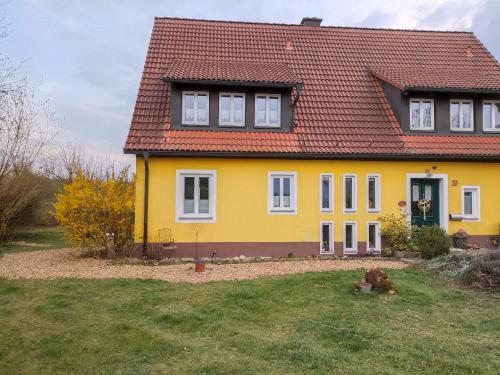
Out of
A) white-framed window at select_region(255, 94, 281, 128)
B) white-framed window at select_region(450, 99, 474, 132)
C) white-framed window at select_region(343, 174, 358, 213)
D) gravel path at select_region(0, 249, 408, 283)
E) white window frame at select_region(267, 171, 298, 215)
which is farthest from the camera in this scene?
white-framed window at select_region(450, 99, 474, 132)

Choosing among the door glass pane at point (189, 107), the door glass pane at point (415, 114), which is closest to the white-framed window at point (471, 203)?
the door glass pane at point (415, 114)

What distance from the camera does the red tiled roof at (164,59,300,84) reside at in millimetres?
13977

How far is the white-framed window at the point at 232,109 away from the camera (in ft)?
47.9

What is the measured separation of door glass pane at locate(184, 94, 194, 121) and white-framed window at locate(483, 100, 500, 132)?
34.6 ft

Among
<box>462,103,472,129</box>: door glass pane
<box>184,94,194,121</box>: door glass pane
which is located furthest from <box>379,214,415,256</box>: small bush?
<box>184,94,194,121</box>: door glass pane

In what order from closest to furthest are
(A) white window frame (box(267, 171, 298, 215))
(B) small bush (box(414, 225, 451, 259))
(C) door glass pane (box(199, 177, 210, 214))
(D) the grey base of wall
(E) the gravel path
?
(E) the gravel path, (B) small bush (box(414, 225, 451, 259)), (D) the grey base of wall, (C) door glass pane (box(199, 177, 210, 214)), (A) white window frame (box(267, 171, 298, 215))

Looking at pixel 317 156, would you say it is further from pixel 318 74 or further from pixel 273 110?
pixel 318 74

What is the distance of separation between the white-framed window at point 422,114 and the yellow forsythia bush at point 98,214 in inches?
404

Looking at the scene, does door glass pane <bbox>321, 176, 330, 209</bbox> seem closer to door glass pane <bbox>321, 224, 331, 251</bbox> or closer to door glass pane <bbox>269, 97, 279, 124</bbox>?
door glass pane <bbox>321, 224, 331, 251</bbox>

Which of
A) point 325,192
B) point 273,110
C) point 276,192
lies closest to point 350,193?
point 325,192

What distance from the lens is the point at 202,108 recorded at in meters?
14.6

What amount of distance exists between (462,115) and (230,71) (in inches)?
337

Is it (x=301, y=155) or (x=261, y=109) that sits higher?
(x=261, y=109)

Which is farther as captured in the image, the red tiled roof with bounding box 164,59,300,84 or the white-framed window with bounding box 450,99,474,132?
the white-framed window with bounding box 450,99,474,132
